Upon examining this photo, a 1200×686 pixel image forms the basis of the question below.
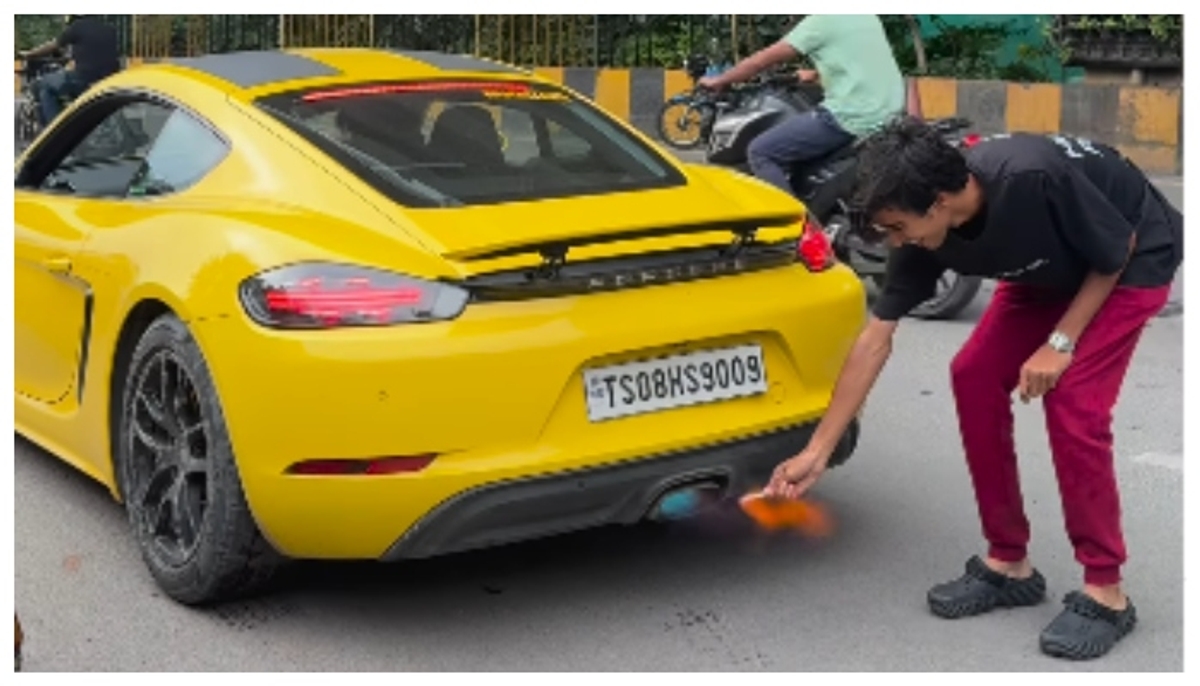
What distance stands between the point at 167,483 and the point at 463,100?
133 cm

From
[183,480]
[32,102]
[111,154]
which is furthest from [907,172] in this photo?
[32,102]

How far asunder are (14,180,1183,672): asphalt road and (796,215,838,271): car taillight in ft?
2.53

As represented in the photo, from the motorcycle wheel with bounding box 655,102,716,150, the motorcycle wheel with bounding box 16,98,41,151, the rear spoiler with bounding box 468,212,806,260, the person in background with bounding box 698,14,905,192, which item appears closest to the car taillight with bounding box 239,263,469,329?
the rear spoiler with bounding box 468,212,806,260

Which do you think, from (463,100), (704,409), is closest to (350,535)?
(704,409)

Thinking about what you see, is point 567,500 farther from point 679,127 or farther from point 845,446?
point 679,127

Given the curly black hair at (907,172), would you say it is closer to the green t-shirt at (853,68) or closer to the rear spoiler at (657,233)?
the rear spoiler at (657,233)

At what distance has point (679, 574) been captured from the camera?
450 centimetres

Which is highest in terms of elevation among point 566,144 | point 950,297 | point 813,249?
point 566,144

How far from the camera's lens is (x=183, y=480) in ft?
13.9

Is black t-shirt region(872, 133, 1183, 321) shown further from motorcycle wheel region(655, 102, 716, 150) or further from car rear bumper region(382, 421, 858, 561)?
motorcycle wheel region(655, 102, 716, 150)

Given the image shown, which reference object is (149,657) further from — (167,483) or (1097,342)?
(1097,342)

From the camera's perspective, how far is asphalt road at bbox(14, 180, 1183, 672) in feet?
13.1

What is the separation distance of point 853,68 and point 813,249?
3487 mm

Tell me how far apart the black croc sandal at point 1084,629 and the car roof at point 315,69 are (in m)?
2.23
